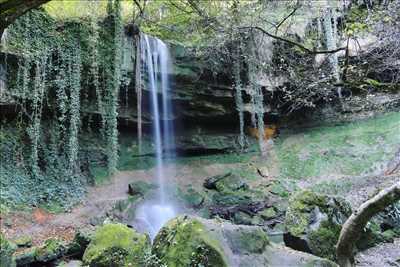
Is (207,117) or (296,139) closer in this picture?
(207,117)

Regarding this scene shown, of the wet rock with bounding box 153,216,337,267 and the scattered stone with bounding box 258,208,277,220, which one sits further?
the scattered stone with bounding box 258,208,277,220

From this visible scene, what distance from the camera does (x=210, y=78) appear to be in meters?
14.4

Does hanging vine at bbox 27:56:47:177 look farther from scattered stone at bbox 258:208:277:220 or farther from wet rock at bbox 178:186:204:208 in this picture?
scattered stone at bbox 258:208:277:220

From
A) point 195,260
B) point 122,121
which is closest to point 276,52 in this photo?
point 122,121

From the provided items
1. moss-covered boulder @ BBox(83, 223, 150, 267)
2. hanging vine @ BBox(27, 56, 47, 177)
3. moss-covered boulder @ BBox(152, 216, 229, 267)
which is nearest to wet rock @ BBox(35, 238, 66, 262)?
moss-covered boulder @ BBox(83, 223, 150, 267)

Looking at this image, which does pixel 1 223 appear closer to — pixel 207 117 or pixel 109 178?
pixel 109 178

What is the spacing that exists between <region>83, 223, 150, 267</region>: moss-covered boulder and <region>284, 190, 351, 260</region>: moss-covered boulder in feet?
8.55

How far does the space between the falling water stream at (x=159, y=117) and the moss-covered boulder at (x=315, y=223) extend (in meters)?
5.03

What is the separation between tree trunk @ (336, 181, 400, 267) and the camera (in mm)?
3018

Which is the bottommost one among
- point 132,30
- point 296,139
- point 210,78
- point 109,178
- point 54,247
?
point 54,247

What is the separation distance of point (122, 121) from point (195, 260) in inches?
407

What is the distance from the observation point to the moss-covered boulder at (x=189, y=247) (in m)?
4.77

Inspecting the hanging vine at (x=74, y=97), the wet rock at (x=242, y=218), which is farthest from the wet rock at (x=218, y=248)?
the hanging vine at (x=74, y=97)

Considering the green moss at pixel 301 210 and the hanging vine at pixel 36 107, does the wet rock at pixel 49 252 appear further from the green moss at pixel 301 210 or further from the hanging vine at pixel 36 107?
the hanging vine at pixel 36 107
